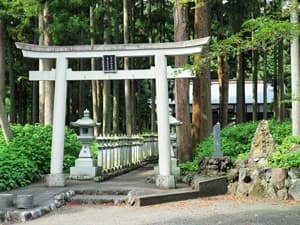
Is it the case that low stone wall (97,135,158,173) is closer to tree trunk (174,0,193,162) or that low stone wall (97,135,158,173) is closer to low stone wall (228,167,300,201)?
tree trunk (174,0,193,162)

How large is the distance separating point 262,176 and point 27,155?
21.4ft

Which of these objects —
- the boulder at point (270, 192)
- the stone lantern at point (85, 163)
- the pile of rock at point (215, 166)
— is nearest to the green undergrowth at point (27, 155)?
the stone lantern at point (85, 163)

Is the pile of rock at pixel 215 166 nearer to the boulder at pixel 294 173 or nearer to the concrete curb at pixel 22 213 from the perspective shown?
the boulder at pixel 294 173

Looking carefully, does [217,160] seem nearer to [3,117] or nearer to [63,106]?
[63,106]

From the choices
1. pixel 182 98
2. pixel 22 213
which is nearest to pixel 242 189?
pixel 182 98

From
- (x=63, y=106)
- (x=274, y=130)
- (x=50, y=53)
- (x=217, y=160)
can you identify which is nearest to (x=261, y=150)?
(x=217, y=160)

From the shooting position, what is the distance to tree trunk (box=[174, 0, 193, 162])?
14.3m

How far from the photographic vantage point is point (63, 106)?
11695 millimetres

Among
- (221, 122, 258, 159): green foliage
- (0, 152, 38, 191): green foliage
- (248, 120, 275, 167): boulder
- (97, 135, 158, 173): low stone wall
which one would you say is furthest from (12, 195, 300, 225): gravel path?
(97, 135, 158, 173): low stone wall

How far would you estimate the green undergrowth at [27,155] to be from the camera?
1158 cm

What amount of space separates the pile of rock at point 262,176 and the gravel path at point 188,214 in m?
0.47

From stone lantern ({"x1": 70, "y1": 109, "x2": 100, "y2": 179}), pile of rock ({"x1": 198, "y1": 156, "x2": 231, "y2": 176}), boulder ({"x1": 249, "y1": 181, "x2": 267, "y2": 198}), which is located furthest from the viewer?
stone lantern ({"x1": 70, "y1": 109, "x2": 100, "y2": 179})

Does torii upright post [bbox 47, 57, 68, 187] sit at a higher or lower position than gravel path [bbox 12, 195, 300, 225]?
higher

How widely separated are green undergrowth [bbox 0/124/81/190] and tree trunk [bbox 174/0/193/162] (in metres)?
3.57
